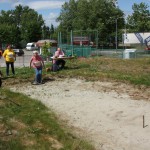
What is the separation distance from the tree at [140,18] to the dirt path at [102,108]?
205 ft

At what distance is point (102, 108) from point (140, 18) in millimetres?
68160

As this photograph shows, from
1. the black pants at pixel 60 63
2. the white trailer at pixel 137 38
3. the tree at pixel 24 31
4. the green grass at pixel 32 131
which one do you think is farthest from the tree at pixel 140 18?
the green grass at pixel 32 131

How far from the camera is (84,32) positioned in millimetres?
38281

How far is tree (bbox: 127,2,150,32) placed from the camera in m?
77.9

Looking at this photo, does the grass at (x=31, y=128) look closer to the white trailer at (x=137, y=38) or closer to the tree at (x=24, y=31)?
the white trailer at (x=137, y=38)

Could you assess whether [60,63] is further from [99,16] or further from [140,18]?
[99,16]

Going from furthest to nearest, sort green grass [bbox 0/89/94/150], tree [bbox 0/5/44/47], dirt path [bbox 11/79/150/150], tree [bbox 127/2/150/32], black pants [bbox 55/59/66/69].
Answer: tree [bbox 0/5/44/47], tree [bbox 127/2/150/32], black pants [bbox 55/59/66/69], dirt path [bbox 11/79/150/150], green grass [bbox 0/89/94/150]

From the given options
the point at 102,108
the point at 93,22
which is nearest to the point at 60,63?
the point at 102,108

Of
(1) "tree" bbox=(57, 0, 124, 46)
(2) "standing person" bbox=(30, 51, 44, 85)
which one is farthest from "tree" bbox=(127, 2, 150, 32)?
(2) "standing person" bbox=(30, 51, 44, 85)

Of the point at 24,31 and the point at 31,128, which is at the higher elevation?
the point at 24,31

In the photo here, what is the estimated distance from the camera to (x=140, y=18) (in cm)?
7862

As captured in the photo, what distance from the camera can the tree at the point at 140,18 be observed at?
255ft

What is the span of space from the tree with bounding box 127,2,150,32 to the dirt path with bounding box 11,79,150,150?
62505 mm

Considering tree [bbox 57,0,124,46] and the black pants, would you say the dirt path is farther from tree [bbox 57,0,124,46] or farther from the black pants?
tree [bbox 57,0,124,46]
